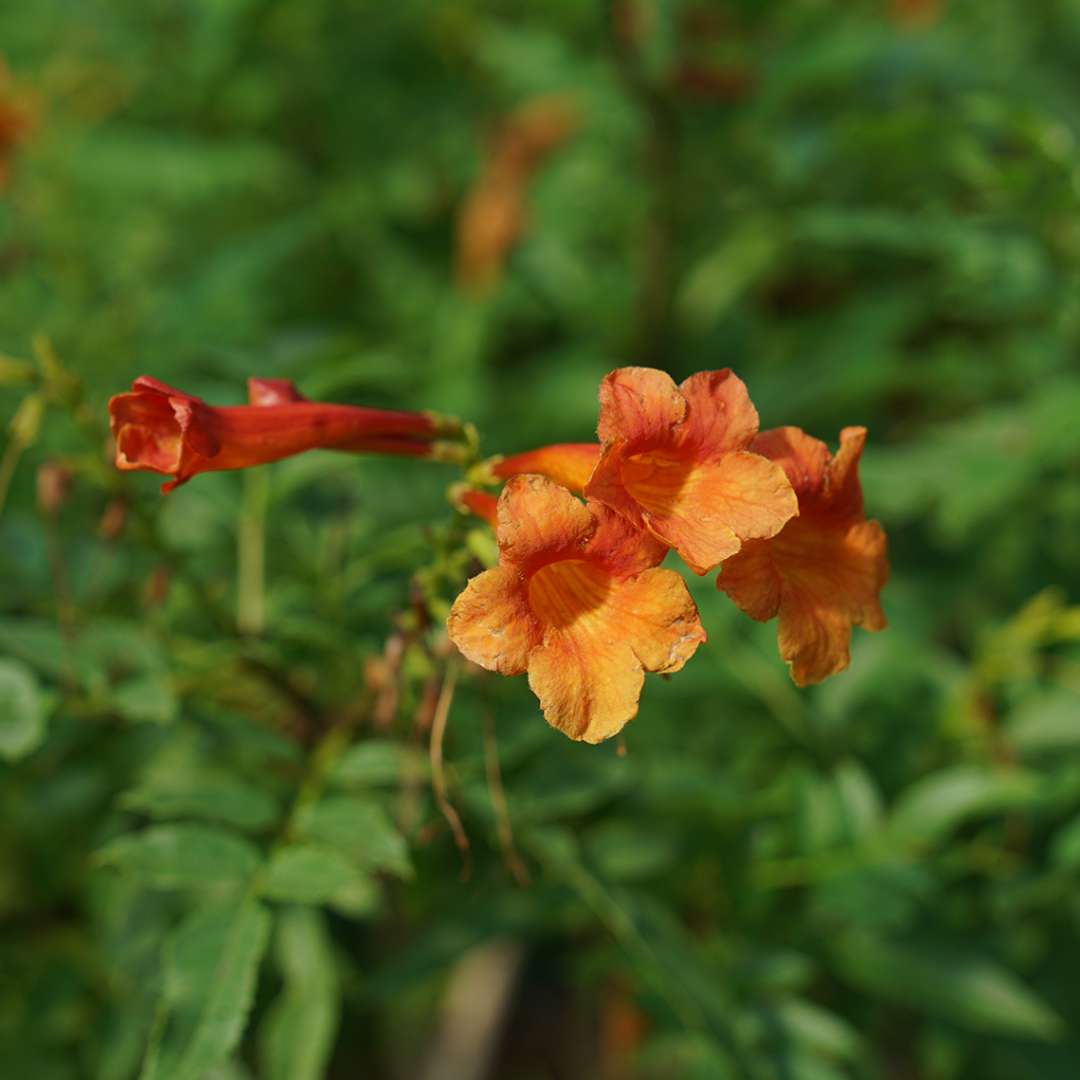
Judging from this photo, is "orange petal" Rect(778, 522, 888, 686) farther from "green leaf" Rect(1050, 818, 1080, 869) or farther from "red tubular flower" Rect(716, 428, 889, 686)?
"green leaf" Rect(1050, 818, 1080, 869)

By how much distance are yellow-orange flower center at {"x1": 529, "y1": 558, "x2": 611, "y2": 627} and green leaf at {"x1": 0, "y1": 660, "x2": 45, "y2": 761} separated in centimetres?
69

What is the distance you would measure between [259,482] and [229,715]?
38cm

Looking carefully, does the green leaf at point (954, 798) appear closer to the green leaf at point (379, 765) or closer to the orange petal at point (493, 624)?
the green leaf at point (379, 765)

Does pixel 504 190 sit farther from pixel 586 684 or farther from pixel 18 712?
pixel 586 684

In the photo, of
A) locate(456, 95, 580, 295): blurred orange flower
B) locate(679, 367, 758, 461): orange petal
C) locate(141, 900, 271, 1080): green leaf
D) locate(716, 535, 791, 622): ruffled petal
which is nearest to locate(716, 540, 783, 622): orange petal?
locate(716, 535, 791, 622): ruffled petal

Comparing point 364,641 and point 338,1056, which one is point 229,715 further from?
point 338,1056

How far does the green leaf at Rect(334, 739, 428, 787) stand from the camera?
4.99 feet

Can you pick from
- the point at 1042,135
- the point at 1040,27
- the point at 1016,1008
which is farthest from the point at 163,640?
the point at 1040,27

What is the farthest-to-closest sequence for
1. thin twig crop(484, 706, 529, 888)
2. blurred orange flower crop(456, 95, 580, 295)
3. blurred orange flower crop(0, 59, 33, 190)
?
blurred orange flower crop(456, 95, 580, 295), blurred orange flower crop(0, 59, 33, 190), thin twig crop(484, 706, 529, 888)

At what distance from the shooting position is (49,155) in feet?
10.6

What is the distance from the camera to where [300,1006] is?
1.67 metres

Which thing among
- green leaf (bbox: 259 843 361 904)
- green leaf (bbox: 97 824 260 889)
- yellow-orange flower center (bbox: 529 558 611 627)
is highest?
yellow-orange flower center (bbox: 529 558 611 627)

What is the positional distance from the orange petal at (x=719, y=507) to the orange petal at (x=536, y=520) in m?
0.08

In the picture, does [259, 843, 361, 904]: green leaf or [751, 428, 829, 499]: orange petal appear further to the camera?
[259, 843, 361, 904]: green leaf
